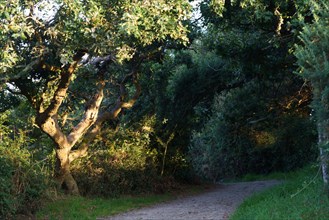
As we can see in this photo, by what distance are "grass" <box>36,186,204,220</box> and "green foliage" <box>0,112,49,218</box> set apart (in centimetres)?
76

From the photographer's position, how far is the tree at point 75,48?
→ 11039mm

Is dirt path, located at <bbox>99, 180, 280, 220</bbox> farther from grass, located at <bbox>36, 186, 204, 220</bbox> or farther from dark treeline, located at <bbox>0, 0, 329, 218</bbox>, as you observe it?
dark treeline, located at <bbox>0, 0, 329, 218</bbox>

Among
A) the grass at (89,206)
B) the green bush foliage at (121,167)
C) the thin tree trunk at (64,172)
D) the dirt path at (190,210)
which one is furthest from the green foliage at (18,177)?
the green bush foliage at (121,167)

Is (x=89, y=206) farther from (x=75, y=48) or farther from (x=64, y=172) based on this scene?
(x=75, y=48)

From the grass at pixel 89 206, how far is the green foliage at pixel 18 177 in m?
0.76

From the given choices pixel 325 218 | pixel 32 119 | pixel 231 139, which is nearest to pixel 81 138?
pixel 32 119

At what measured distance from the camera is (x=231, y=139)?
29.4 meters

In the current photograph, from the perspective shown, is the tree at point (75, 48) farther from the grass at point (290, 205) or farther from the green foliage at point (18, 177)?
the grass at point (290, 205)

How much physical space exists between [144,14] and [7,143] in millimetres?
4905

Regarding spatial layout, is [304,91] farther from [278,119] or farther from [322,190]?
[322,190]

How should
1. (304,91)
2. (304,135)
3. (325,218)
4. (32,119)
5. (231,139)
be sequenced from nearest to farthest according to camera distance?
(325,218) < (32,119) < (304,91) < (304,135) < (231,139)

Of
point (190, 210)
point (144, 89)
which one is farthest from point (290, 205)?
point (144, 89)

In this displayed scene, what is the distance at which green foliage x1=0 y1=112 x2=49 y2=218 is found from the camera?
11617mm

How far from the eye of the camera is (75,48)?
39.6ft
